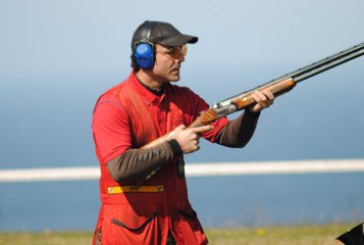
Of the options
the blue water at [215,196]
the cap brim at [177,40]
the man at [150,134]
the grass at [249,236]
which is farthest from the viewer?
the blue water at [215,196]

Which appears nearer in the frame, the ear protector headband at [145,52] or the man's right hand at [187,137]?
the man's right hand at [187,137]

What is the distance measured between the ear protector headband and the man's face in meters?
0.05

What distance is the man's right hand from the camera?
6.76 metres

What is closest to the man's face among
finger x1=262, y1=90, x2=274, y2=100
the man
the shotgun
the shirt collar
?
the man

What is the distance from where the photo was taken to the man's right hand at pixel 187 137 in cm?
676

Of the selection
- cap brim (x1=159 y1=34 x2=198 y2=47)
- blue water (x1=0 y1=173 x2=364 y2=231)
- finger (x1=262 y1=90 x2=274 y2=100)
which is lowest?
blue water (x1=0 y1=173 x2=364 y2=231)

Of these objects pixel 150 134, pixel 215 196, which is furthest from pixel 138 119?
pixel 215 196

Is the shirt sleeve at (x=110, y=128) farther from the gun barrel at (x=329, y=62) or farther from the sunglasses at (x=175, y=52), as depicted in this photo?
the gun barrel at (x=329, y=62)

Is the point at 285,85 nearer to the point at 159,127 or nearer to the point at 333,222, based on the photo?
the point at 159,127

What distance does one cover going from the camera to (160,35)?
6984 mm

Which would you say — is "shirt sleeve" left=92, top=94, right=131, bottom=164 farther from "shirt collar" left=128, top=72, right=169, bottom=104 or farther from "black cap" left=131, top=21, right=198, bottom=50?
"black cap" left=131, top=21, right=198, bottom=50

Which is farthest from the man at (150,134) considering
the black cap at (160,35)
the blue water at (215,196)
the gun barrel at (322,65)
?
the blue water at (215,196)

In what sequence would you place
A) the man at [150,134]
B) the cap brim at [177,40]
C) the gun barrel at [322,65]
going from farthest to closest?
1. the gun barrel at [322,65]
2. the cap brim at [177,40]
3. the man at [150,134]

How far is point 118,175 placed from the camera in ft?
21.9
